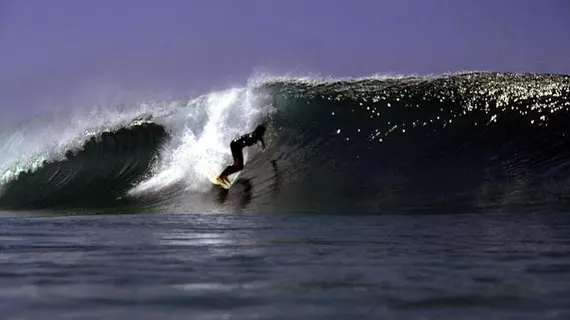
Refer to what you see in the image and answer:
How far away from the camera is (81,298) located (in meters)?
3.04

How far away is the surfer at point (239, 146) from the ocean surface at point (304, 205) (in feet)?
0.79

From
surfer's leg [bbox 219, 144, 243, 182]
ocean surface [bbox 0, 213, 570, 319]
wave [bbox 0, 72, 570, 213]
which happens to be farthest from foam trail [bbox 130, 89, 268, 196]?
ocean surface [bbox 0, 213, 570, 319]

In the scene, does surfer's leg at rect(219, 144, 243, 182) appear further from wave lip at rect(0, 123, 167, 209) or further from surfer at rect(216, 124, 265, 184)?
wave lip at rect(0, 123, 167, 209)

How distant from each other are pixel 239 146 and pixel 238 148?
0.09 m

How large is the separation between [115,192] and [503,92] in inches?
256

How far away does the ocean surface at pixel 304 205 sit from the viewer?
121 inches

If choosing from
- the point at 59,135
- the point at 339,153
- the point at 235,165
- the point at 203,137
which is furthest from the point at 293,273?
the point at 59,135

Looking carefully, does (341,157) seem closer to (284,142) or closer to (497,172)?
(284,142)

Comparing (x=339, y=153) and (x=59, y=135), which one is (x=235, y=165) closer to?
(x=339, y=153)

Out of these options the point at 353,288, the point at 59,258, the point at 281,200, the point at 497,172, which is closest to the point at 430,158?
the point at 497,172


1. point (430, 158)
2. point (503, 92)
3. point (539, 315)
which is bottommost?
point (539, 315)

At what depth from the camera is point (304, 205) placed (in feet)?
35.3

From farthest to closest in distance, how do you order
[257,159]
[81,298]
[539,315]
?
1. [257,159]
2. [81,298]
3. [539,315]

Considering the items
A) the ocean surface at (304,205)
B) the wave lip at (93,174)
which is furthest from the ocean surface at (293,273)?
Answer: the wave lip at (93,174)
